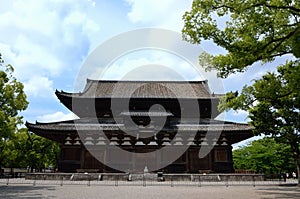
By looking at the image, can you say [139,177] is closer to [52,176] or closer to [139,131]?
[139,131]

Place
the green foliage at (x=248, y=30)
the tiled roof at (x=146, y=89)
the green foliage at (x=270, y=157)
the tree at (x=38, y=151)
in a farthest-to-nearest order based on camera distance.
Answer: the tree at (x=38, y=151), the tiled roof at (x=146, y=89), the green foliage at (x=270, y=157), the green foliage at (x=248, y=30)

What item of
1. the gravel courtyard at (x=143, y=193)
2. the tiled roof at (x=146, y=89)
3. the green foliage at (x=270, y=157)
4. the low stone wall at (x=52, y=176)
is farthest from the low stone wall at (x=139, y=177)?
the tiled roof at (x=146, y=89)

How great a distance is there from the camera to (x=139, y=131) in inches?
1184

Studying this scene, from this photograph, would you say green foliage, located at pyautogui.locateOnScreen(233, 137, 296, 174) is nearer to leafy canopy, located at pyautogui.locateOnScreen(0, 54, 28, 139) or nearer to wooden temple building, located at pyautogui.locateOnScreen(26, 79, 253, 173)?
wooden temple building, located at pyautogui.locateOnScreen(26, 79, 253, 173)

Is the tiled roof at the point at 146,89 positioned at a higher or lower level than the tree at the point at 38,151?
higher

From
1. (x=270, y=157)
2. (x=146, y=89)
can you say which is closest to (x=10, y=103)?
(x=146, y=89)

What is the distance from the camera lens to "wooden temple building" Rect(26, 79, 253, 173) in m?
29.5

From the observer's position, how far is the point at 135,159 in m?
29.6

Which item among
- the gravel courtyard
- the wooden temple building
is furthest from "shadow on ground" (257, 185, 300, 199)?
the wooden temple building

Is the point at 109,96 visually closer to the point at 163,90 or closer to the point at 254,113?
the point at 163,90

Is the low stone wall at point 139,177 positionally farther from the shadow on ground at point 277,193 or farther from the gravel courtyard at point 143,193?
the shadow on ground at point 277,193

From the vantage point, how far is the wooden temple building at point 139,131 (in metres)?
29.5

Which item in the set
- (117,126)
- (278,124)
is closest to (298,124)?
(278,124)

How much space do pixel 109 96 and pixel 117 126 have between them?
5.26 meters
